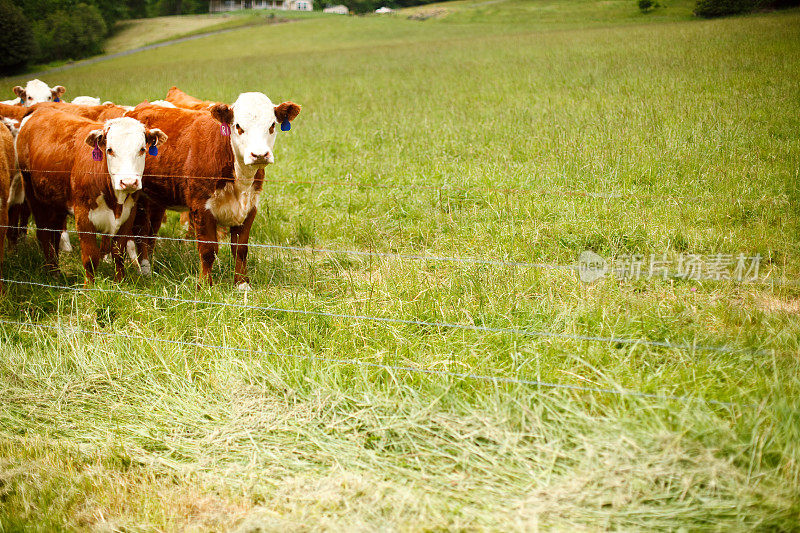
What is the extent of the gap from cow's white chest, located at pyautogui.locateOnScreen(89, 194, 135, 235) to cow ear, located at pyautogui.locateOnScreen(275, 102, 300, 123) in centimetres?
162

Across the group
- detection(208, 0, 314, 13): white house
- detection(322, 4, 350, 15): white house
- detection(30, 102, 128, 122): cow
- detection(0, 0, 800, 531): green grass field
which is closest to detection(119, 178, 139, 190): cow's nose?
detection(0, 0, 800, 531): green grass field

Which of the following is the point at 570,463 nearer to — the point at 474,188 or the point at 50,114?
the point at 474,188

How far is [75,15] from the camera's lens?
1084cm

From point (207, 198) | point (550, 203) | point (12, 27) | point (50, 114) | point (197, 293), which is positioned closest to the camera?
point (197, 293)

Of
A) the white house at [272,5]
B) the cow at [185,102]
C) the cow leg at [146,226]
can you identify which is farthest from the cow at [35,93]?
the white house at [272,5]

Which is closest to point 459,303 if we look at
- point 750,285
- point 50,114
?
point 750,285

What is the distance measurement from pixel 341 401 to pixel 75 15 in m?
11.0

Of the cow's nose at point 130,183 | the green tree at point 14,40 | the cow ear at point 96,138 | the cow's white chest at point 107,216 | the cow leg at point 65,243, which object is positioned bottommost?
the cow leg at point 65,243

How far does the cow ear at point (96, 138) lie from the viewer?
496cm

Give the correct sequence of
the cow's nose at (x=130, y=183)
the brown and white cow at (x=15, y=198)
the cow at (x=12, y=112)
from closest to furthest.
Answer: the cow's nose at (x=130, y=183)
the brown and white cow at (x=15, y=198)
the cow at (x=12, y=112)

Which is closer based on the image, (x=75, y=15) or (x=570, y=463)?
(x=570, y=463)

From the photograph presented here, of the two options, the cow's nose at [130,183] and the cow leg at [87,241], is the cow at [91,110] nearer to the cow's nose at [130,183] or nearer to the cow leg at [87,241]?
the cow leg at [87,241]

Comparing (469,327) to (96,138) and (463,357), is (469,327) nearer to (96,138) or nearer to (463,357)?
(463,357)

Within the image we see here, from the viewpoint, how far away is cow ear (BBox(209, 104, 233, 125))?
4.86 metres
